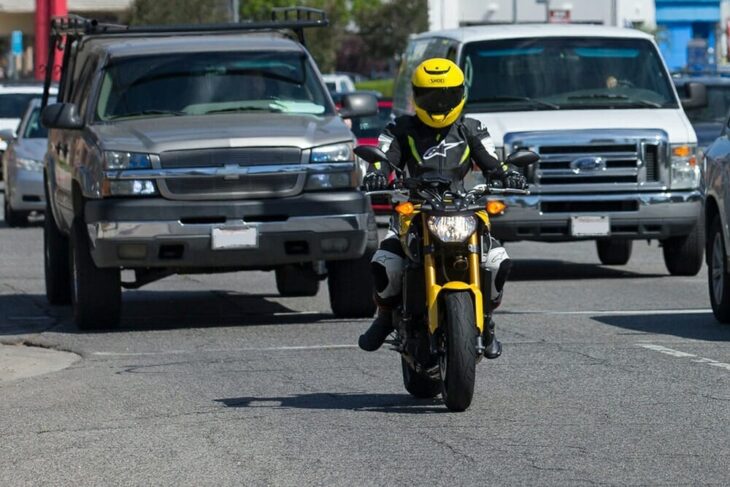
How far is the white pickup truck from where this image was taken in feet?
54.5

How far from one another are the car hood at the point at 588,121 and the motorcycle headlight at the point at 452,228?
7.62 metres

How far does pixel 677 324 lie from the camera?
13195mm

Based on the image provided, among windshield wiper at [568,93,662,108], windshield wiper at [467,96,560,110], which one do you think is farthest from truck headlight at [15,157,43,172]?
windshield wiper at [568,93,662,108]

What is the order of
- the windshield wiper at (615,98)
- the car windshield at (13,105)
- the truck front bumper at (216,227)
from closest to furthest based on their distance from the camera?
1. the truck front bumper at (216,227)
2. the windshield wiper at (615,98)
3. the car windshield at (13,105)

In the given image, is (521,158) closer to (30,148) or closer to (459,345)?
(459,345)

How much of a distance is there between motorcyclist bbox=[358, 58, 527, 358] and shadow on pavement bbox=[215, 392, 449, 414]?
307 millimetres

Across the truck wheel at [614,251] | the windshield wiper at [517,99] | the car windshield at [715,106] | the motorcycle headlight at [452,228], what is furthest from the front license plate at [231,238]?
the car windshield at [715,106]

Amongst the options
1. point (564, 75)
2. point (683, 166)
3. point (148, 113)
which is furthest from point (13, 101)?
point (148, 113)

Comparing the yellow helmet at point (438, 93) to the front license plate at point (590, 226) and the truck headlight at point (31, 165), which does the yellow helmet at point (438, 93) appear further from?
the truck headlight at point (31, 165)

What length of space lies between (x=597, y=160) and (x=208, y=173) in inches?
194

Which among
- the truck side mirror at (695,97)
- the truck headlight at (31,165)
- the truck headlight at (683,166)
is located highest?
the truck side mirror at (695,97)

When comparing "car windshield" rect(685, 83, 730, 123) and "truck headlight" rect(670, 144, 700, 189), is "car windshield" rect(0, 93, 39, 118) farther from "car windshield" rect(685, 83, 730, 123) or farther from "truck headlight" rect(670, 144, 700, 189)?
"truck headlight" rect(670, 144, 700, 189)

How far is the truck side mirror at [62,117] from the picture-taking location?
1364cm

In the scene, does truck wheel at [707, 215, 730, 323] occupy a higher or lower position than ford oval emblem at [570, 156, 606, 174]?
lower
